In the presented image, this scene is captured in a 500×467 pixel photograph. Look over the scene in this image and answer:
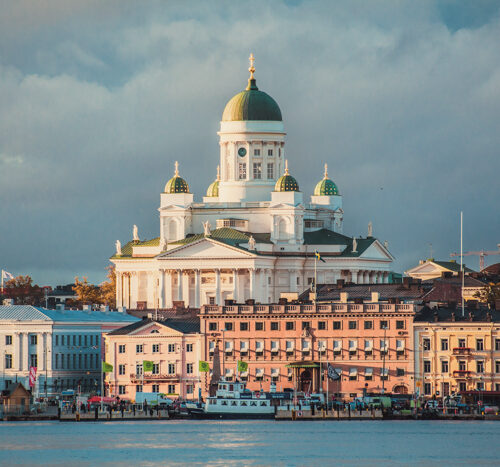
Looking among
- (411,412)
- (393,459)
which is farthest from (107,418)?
(393,459)

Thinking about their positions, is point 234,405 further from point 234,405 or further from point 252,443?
point 252,443

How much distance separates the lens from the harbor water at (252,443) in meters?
161

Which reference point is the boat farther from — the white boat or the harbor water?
the harbor water

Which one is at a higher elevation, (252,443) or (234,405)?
(234,405)

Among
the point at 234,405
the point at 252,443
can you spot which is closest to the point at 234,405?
the point at 234,405

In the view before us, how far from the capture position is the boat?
623 ft

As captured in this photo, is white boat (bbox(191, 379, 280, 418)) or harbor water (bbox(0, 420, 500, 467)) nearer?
harbor water (bbox(0, 420, 500, 467))

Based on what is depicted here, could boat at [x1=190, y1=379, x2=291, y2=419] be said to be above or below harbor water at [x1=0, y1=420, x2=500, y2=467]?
above

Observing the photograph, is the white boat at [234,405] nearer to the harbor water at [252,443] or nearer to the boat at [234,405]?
the boat at [234,405]

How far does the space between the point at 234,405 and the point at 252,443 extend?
19565mm

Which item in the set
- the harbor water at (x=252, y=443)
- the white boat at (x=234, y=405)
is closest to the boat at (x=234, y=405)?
the white boat at (x=234, y=405)

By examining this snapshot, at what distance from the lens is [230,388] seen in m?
191

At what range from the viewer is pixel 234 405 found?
189875 mm

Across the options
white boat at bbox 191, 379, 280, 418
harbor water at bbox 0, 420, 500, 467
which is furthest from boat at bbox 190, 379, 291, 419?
harbor water at bbox 0, 420, 500, 467
